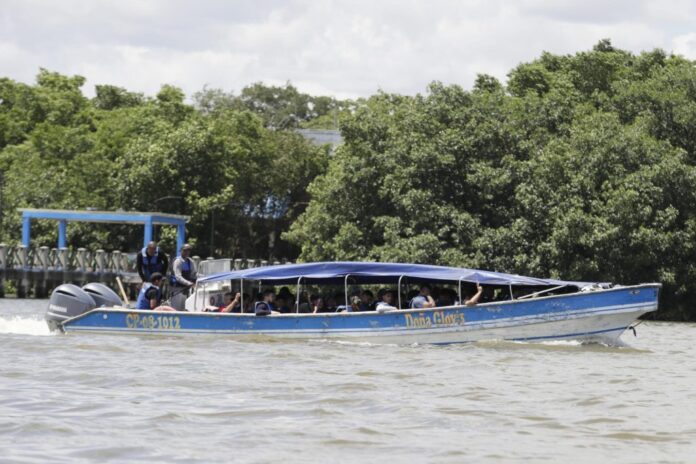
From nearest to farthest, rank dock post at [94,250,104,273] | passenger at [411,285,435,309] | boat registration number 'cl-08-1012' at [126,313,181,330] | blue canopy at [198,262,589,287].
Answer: blue canopy at [198,262,589,287] < passenger at [411,285,435,309] < boat registration number 'cl-08-1012' at [126,313,181,330] < dock post at [94,250,104,273]

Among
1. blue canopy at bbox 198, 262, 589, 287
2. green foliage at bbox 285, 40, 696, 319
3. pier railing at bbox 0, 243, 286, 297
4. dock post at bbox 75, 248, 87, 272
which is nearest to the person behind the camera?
blue canopy at bbox 198, 262, 589, 287

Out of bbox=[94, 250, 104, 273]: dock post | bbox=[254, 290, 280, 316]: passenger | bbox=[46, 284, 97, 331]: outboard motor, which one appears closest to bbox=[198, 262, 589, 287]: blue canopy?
bbox=[254, 290, 280, 316]: passenger

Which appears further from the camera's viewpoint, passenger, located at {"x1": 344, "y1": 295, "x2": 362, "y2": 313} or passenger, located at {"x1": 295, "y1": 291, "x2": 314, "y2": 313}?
passenger, located at {"x1": 295, "y1": 291, "x2": 314, "y2": 313}

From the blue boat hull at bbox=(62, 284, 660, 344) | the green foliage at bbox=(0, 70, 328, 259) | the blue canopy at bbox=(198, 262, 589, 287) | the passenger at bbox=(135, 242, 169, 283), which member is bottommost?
the blue boat hull at bbox=(62, 284, 660, 344)

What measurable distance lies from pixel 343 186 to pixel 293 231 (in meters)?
3.73

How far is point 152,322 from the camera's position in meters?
25.4

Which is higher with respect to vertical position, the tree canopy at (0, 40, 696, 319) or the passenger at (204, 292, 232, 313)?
the tree canopy at (0, 40, 696, 319)

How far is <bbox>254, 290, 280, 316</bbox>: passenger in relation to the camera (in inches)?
982

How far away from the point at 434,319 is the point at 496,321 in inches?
43.9

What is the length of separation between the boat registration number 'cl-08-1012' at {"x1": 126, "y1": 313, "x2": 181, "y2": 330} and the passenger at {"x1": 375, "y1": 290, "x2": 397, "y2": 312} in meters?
3.76

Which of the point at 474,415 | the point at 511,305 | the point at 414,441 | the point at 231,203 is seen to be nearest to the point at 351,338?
the point at 511,305

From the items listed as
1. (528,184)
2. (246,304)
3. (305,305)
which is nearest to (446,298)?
(305,305)

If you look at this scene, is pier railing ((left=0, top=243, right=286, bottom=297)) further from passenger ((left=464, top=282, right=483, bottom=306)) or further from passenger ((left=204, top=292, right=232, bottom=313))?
passenger ((left=464, top=282, right=483, bottom=306))

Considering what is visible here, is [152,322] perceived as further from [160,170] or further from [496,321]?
[160,170]
